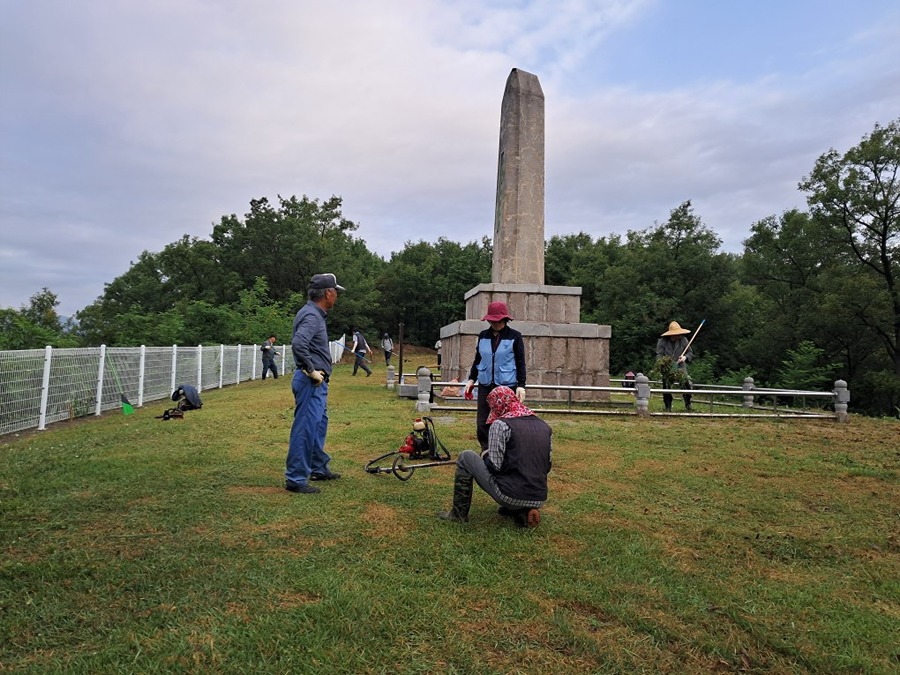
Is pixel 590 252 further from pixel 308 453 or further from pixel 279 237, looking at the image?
Result: pixel 308 453

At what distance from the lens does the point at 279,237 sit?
4331 cm

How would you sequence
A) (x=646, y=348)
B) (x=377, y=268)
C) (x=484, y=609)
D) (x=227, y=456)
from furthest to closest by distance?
1. (x=377, y=268)
2. (x=646, y=348)
3. (x=227, y=456)
4. (x=484, y=609)

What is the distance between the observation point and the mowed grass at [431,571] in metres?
2.47

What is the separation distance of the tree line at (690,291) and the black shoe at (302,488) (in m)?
11.9

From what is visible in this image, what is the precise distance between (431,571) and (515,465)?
98 centimetres

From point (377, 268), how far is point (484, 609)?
57363 mm

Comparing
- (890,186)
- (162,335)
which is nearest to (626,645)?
(162,335)

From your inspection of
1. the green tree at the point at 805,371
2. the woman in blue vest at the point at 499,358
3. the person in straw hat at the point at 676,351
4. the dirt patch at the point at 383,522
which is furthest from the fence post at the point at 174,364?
the green tree at the point at 805,371

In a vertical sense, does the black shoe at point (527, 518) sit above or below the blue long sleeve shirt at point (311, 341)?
below

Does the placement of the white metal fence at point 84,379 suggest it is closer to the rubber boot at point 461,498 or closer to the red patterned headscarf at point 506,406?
the rubber boot at point 461,498

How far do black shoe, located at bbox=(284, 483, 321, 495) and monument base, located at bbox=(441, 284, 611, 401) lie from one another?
25.3 feet

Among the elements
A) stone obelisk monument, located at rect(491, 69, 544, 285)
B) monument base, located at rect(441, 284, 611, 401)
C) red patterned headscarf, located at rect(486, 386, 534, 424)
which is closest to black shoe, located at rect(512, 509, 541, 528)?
red patterned headscarf, located at rect(486, 386, 534, 424)

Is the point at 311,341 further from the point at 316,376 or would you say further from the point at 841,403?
the point at 841,403

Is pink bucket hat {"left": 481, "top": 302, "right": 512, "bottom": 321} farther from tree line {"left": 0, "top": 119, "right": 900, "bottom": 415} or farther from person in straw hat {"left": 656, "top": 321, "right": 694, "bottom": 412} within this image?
tree line {"left": 0, "top": 119, "right": 900, "bottom": 415}
